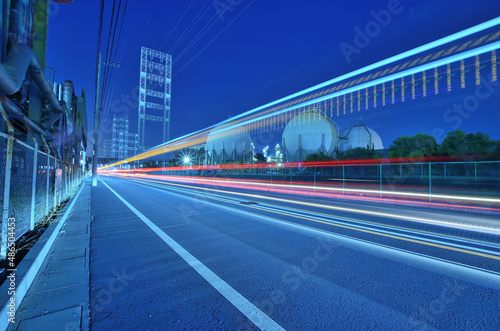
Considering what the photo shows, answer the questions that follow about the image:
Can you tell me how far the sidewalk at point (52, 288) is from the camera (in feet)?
7.56

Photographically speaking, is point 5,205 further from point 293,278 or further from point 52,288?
point 293,278

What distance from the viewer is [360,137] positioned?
71.6 meters

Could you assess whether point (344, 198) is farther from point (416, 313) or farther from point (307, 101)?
point (307, 101)

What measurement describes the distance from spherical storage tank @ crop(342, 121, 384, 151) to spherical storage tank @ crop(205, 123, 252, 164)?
102 ft

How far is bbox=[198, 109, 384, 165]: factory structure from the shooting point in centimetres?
6266

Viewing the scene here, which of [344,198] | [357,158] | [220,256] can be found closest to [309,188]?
[344,198]

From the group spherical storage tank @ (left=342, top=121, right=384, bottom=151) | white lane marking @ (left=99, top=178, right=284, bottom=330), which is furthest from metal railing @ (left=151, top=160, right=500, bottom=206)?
spherical storage tank @ (left=342, top=121, right=384, bottom=151)

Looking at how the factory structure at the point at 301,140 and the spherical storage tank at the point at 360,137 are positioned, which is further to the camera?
the spherical storage tank at the point at 360,137

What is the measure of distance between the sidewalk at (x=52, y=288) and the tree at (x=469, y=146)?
1466 inches

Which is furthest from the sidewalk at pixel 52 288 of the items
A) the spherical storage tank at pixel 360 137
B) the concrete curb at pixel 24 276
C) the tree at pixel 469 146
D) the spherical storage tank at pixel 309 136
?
the spherical storage tank at pixel 360 137

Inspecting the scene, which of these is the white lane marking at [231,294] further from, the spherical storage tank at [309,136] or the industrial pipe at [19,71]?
the spherical storage tank at [309,136]

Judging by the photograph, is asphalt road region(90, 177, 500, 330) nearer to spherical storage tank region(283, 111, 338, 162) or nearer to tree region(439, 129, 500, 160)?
tree region(439, 129, 500, 160)

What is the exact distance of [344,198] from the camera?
15211 mm

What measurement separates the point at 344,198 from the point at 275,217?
9.15m
